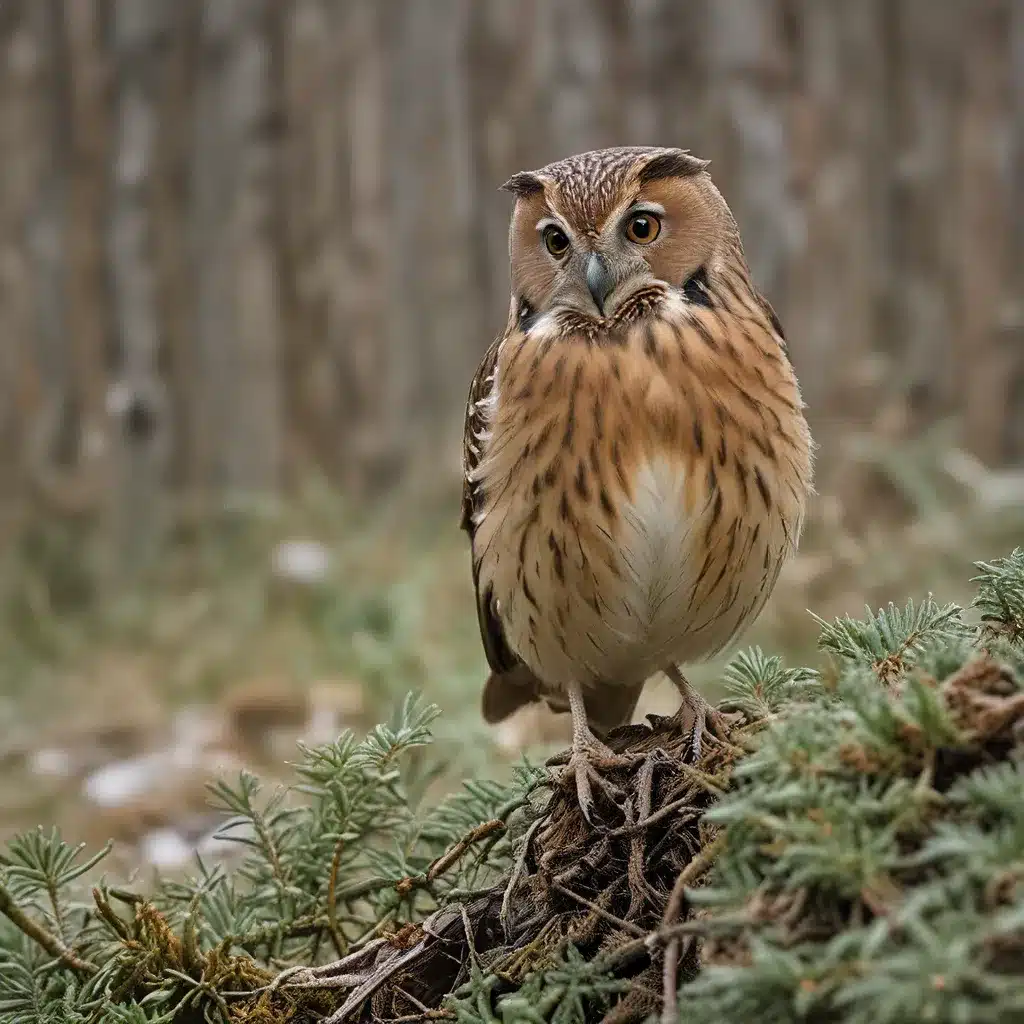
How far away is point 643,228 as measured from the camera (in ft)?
7.82

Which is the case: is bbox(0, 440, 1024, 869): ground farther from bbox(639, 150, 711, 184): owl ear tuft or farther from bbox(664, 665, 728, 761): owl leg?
bbox(639, 150, 711, 184): owl ear tuft

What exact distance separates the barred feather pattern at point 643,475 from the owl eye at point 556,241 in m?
0.12

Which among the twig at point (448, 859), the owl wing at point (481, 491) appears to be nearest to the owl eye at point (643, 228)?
the owl wing at point (481, 491)

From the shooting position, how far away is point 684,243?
2.43 m

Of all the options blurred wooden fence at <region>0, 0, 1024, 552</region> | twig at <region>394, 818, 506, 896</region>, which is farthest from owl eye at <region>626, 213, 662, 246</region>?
blurred wooden fence at <region>0, 0, 1024, 552</region>

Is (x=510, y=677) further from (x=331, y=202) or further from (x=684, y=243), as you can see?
(x=331, y=202)

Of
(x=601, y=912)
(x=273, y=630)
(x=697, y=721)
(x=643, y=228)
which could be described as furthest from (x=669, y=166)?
(x=273, y=630)

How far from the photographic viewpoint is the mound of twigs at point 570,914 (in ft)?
5.04

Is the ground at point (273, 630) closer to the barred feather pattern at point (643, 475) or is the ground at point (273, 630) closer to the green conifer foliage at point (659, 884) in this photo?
the barred feather pattern at point (643, 475)

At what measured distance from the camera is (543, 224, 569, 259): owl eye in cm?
242

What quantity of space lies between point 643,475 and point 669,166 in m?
0.58

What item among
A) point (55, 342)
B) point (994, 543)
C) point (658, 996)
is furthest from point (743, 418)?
point (55, 342)

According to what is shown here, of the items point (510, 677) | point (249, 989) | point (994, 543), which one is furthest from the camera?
point (994, 543)

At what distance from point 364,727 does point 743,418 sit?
2.55 m
